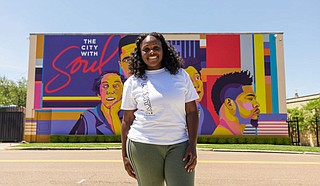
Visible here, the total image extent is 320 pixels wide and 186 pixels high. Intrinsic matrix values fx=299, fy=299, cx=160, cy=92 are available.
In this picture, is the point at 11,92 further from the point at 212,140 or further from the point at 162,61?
the point at 162,61

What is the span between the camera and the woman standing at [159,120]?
2.13 meters

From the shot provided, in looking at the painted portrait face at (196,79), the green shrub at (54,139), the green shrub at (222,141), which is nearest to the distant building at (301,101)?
the green shrub at (222,141)

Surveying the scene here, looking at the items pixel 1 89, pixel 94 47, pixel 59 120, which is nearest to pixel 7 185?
pixel 59 120

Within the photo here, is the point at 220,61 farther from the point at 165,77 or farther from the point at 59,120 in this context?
the point at 165,77

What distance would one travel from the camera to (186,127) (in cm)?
224

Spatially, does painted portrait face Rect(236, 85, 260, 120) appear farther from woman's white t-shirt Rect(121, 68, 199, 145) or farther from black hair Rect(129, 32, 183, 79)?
woman's white t-shirt Rect(121, 68, 199, 145)

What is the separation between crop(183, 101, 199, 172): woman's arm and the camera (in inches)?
83.7

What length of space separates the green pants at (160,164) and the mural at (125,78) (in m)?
18.0

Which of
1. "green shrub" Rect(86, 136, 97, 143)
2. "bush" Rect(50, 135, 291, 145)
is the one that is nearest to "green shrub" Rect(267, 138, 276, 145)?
"bush" Rect(50, 135, 291, 145)

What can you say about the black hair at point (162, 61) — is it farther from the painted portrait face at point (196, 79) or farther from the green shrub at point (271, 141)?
the green shrub at point (271, 141)

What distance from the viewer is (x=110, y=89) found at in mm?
20766

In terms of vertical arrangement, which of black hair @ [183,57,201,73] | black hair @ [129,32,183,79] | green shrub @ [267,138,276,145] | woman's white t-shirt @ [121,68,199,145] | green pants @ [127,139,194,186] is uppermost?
black hair @ [183,57,201,73]

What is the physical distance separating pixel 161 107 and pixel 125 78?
18.7 m

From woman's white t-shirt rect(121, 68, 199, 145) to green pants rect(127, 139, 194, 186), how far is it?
0.05 m
